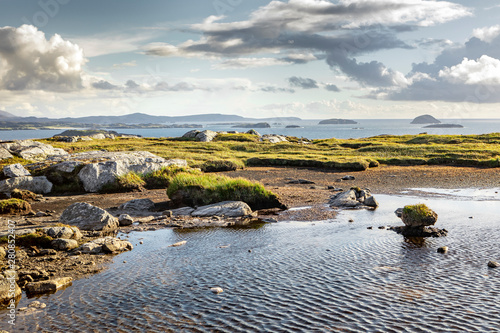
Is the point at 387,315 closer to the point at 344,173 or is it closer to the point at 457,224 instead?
the point at 457,224

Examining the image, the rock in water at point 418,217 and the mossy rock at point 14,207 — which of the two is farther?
the mossy rock at point 14,207

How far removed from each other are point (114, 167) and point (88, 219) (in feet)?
48.4

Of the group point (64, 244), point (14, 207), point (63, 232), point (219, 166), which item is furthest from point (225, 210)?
point (219, 166)

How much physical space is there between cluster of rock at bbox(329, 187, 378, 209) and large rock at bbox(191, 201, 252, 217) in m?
6.57

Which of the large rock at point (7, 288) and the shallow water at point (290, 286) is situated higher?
the large rock at point (7, 288)

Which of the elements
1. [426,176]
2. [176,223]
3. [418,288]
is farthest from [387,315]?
[426,176]

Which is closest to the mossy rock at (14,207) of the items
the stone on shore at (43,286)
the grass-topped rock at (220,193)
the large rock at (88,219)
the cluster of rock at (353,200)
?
the large rock at (88,219)

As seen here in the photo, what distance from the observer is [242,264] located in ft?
50.0


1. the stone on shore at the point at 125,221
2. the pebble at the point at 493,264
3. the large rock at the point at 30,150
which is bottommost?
the stone on shore at the point at 125,221

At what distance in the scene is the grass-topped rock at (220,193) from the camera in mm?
27141

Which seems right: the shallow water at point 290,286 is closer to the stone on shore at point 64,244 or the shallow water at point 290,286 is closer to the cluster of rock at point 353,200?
the stone on shore at point 64,244

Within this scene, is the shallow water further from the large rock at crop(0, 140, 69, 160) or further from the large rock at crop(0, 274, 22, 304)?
the large rock at crop(0, 140, 69, 160)

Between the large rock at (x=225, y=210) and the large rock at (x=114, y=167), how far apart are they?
1309cm

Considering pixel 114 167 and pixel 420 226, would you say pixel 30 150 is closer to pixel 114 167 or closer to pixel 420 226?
pixel 114 167
